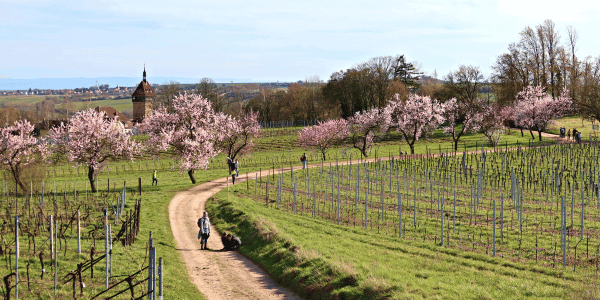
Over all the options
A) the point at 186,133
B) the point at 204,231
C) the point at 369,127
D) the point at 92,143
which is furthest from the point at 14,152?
the point at 369,127

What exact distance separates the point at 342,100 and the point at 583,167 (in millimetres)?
74207

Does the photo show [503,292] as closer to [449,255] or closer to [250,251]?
[449,255]

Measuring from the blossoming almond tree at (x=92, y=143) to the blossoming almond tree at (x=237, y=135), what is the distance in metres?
11.2

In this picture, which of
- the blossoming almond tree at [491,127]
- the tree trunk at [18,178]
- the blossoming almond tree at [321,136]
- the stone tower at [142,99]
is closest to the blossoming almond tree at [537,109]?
the blossoming almond tree at [491,127]

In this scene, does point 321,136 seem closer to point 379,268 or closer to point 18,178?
point 18,178

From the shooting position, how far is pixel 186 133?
44.1 m

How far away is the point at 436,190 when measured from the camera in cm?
3975

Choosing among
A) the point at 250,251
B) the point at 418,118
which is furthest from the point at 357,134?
the point at 250,251

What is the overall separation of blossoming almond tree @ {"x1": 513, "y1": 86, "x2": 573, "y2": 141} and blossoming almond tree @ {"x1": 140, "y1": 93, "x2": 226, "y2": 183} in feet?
182

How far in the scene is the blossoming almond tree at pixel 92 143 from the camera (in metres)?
40.7

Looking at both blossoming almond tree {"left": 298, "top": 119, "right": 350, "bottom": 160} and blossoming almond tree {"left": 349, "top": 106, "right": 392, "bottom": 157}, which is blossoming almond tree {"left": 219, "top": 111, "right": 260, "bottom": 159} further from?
blossoming almond tree {"left": 349, "top": 106, "right": 392, "bottom": 157}

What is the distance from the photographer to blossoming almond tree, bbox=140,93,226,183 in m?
43.1

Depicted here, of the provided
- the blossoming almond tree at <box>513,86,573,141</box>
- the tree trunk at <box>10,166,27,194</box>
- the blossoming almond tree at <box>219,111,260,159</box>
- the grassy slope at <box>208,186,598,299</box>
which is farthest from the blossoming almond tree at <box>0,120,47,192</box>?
the blossoming almond tree at <box>513,86,573,141</box>

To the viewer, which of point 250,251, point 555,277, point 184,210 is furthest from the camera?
point 184,210
